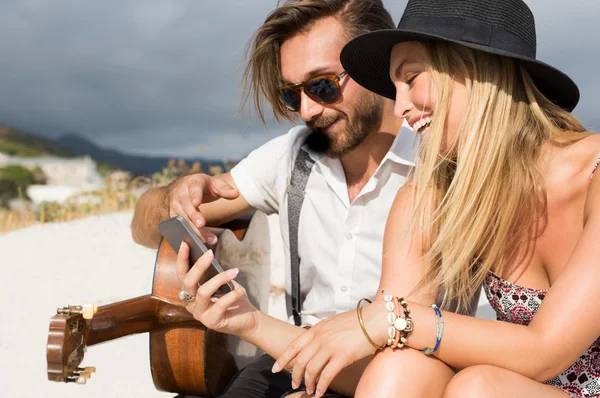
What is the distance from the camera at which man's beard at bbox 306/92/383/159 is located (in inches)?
114

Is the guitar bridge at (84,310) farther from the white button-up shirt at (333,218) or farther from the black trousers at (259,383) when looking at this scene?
the white button-up shirt at (333,218)

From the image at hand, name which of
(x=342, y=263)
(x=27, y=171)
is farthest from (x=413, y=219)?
(x=27, y=171)

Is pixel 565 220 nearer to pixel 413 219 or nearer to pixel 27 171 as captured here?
pixel 413 219

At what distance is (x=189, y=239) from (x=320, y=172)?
2.99 feet

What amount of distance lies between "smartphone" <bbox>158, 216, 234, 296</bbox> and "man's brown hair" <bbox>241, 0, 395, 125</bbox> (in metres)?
1.11

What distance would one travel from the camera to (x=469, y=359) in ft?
5.87

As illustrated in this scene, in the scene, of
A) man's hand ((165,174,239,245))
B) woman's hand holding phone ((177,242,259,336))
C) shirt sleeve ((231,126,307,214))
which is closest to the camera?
woman's hand holding phone ((177,242,259,336))

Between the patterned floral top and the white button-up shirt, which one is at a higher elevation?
the white button-up shirt

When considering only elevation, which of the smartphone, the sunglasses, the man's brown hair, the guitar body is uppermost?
the man's brown hair

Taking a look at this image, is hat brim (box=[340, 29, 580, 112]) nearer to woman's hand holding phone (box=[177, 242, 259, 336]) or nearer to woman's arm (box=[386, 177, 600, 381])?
woman's arm (box=[386, 177, 600, 381])

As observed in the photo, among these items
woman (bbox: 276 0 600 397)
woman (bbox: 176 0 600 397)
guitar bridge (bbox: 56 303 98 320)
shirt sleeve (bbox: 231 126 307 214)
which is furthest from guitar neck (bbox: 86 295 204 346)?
woman (bbox: 276 0 600 397)

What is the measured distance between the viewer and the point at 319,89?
9.55ft

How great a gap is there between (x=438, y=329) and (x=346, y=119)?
53.6 inches

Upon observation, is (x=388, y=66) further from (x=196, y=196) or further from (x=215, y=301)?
(x=215, y=301)
